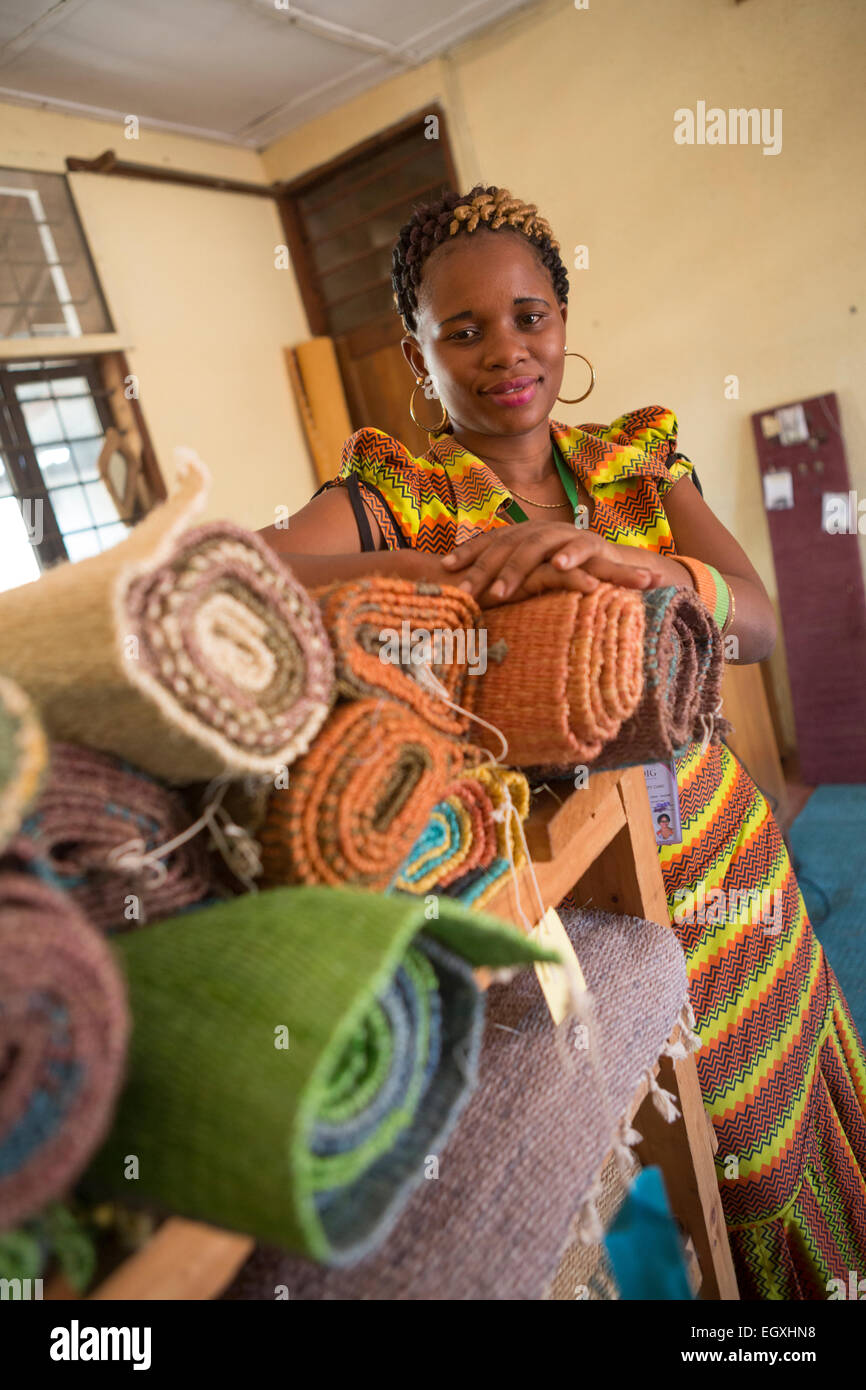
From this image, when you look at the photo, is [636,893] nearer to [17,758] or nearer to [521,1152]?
[521,1152]

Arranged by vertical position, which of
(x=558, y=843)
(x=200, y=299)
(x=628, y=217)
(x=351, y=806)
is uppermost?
(x=200, y=299)

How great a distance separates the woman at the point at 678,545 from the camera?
3.12ft

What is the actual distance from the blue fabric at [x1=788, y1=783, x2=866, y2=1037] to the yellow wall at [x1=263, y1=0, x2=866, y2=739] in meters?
0.56

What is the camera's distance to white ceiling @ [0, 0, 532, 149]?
2.81 meters

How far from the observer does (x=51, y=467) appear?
3.24 metres

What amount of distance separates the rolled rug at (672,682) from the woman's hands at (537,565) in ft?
0.11

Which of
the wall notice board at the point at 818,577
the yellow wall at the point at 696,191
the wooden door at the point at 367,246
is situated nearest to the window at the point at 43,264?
the wooden door at the point at 367,246

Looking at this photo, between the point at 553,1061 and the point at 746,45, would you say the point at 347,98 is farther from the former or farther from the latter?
the point at 553,1061

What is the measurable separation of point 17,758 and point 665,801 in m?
0.75

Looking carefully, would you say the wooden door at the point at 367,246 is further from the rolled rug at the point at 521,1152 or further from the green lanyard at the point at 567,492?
the rolled rug at the point at 521,1152

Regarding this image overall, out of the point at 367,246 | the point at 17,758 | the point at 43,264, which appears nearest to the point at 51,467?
the point at 43,264

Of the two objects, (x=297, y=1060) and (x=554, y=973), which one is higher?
(x=297, y=1060)

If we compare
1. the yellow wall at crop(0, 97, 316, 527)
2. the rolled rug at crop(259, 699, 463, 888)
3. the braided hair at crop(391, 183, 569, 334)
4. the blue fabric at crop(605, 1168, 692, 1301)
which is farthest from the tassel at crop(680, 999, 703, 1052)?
the yellow wall at crop(0, 97, 316, 527)

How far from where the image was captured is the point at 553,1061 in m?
0.63
